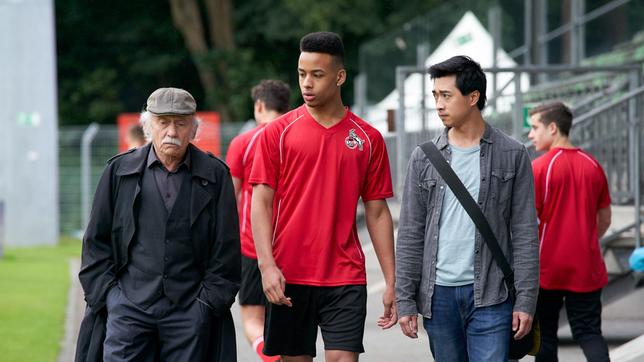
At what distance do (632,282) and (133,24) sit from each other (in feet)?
107

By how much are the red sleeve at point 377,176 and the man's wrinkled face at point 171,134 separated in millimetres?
941

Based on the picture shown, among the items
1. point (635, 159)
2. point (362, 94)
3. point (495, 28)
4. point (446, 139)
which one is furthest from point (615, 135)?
point (362, 94)

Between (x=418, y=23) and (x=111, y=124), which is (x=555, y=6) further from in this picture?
(x=111, y=124)

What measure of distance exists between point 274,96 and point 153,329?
3232mm

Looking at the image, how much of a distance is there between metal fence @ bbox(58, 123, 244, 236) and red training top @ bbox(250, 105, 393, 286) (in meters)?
21.3

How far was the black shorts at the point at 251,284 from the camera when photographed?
8367mm

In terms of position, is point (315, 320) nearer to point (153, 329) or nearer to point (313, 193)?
point (313, 193)

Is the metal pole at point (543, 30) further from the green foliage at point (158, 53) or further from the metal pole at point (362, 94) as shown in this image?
the green foliage at point (158, 53)

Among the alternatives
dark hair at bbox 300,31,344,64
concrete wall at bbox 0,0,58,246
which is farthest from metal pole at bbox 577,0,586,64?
dark hair at bbox 300,31,344,64

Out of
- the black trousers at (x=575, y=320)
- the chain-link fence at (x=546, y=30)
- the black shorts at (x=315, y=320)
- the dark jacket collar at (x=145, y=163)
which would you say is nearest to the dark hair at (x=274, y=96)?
the black trousers at (x=575, y=320)

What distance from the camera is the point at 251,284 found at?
8.47 m

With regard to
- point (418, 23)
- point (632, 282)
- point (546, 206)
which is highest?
point (418, 23)

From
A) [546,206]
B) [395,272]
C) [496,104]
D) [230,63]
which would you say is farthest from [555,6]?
[230,63]

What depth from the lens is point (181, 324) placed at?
5809 millimetres
